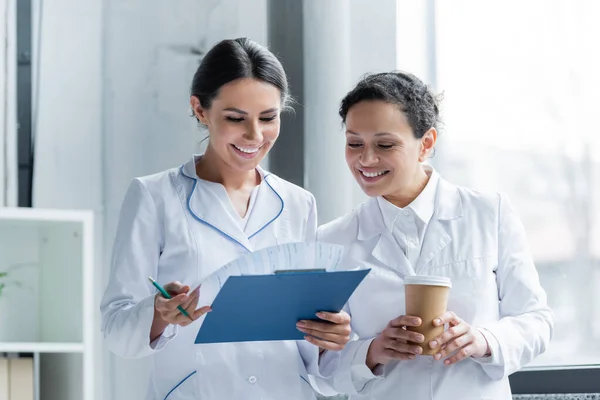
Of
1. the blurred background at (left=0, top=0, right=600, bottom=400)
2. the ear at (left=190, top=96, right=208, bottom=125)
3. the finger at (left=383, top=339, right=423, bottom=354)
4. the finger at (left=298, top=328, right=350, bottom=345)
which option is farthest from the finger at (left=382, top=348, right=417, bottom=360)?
the blurred background at (left=0, top=0, right=600, bottom=400)

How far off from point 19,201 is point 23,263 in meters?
0.23

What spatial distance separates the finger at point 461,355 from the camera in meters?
1.81

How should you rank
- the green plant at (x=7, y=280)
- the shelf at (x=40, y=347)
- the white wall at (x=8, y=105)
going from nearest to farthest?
the shelf at (x=40, y=347) < the green plant at (x=7, y=280) < the white wall at (x=8, y=105)

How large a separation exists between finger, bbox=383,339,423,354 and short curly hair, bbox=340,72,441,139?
0.52 m

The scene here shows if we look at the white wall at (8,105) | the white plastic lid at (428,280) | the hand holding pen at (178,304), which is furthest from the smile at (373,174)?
the white wall at (8,105)

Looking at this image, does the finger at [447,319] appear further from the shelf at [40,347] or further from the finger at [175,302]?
the shelf at [40,347]

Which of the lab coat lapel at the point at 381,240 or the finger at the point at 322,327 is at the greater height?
the lab coat lapel at the point at 381,240

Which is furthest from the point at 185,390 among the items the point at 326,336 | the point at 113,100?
the point at 113,100

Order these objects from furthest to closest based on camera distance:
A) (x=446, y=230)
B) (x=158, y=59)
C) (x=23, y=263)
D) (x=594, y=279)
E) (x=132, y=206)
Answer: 1. (x=594, y=279)
2. (x=158, y=59)
3. (x=23, y=263)
4. (x=446, y=230)
5. (x=132, y=206)

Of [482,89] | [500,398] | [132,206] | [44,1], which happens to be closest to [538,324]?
[500,398]

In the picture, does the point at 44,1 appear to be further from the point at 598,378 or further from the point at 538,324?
the point at 598,378

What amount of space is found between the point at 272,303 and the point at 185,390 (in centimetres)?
36

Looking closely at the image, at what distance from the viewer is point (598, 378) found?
2.88m

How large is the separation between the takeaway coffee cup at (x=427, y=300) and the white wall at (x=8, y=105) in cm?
150
